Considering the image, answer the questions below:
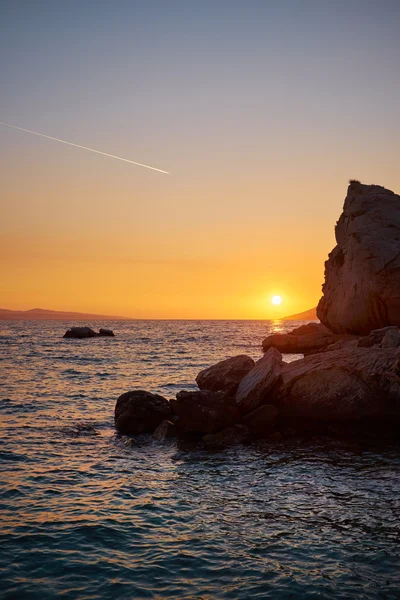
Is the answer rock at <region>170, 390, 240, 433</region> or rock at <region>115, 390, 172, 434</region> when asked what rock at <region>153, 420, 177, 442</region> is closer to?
rock at <region>170, 390, 240, 433</region>

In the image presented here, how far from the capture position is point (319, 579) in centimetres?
924

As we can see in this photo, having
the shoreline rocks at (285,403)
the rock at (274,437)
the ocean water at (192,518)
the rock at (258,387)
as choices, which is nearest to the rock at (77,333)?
the shoreline rocks at (285,403)

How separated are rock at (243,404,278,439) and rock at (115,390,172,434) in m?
3.39

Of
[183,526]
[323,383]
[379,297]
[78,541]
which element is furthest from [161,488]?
[379,297]

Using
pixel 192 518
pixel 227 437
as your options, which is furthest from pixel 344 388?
pixel 192 518

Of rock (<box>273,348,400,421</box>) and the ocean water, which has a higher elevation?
rock (<box>273,348,400,421</box>)

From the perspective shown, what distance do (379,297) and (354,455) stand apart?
112 ft

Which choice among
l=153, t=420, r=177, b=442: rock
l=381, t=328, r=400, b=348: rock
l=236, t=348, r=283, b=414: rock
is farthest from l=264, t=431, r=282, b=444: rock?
l=381, t=328, r=400, b=348: rock

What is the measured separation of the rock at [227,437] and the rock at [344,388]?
232 centimetres

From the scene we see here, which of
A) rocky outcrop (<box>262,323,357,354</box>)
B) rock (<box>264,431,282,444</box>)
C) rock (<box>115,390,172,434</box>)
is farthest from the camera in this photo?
rocky outcrop (<box>262,323,357,354</box>)

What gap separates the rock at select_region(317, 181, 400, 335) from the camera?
49.2 metres

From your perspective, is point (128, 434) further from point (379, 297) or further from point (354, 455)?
point (379, 297)

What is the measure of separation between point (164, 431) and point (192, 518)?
8527 mm

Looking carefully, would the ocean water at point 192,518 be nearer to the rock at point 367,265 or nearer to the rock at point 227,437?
the rock at point 227,437
